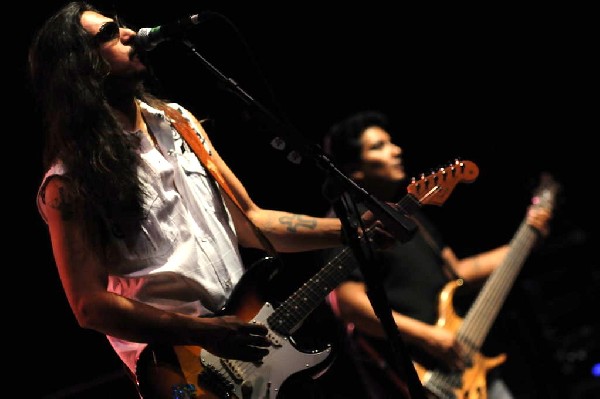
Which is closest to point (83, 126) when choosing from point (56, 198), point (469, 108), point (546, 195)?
point (56, 198)

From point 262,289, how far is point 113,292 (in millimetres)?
536

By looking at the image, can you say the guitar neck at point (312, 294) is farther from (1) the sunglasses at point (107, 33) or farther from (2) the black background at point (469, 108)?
(2) the black background at point (469, 108)

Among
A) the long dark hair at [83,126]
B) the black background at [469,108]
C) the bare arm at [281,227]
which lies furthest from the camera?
the black background at [469,108]

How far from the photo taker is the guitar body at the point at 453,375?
371 cm

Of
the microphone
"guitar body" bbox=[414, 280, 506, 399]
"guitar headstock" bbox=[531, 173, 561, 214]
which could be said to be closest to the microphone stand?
the microphone

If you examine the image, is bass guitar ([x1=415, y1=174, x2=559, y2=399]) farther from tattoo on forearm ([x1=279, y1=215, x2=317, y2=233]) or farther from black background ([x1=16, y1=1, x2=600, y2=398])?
tattoo on forearm ([x1=279, y1=215, x2=317, y2=233])

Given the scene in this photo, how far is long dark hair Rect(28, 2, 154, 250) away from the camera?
99.3 inches

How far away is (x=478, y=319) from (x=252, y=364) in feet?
6.07

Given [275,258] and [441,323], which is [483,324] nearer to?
[441,323]

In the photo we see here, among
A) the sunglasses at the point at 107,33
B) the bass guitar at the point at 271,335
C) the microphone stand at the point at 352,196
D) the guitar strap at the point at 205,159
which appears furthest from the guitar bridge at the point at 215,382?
the sunglasses at the point at 107,33

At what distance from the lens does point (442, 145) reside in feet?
18.1

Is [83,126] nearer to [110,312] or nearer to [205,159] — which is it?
[205,159]

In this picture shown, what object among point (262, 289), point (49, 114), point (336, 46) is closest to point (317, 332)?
point (262, 289)

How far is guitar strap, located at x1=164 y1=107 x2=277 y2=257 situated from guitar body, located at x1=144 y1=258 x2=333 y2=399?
0.25m
